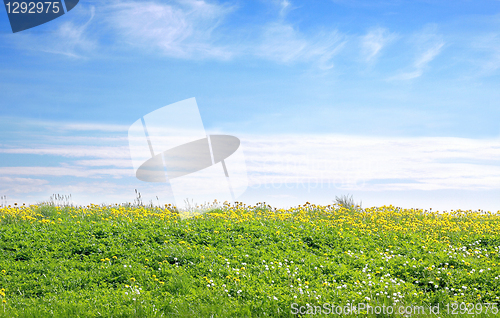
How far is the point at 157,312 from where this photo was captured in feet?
18.6

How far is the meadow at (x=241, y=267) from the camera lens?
588 cm

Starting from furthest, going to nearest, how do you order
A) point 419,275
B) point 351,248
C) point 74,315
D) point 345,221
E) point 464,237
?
1. point 345,221
2. point 464,237
3. point 351,248
4. point 419,275
5. point 74,315

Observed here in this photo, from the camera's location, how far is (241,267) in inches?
282

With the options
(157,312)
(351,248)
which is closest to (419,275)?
(351,248)

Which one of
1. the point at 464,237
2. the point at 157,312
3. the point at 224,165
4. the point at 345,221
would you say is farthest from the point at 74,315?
the point at 464,237

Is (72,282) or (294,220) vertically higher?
(294,220)

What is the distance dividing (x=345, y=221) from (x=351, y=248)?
2.22 m

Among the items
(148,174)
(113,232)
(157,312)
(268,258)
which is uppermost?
(148,174)

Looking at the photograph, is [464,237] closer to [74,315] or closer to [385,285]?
[385,285]

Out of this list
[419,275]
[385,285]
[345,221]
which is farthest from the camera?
[345,221]

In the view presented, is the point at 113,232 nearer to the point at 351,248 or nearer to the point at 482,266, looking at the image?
the point at 351,248

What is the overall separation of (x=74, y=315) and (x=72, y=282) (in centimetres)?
128

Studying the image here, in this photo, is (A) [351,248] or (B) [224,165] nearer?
(A) [351,248]

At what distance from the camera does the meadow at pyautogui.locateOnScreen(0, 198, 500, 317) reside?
5883 millimetres
